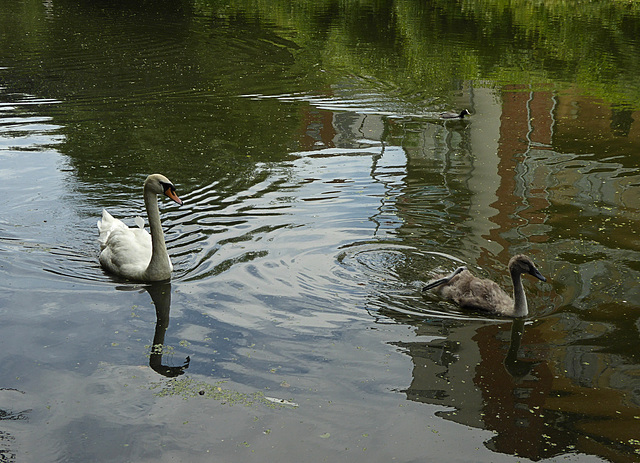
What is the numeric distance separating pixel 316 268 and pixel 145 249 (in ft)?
6.19

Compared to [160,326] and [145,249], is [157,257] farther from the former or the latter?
[160,326]

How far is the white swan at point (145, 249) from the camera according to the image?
8.33m

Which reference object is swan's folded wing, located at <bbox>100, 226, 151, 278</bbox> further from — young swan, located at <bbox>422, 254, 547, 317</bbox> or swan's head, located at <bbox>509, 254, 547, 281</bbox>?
swan's head, located at <bbox>509, 254, 547, 281</bbox>

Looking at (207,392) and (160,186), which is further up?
(160,186)

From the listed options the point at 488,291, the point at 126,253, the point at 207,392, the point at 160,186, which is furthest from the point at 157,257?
the point at 488,291

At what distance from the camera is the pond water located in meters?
5.98

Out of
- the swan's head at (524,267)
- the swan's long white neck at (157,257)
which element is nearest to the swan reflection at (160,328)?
the swan's long white neck at (157,257)

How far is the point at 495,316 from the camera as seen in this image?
768 cm

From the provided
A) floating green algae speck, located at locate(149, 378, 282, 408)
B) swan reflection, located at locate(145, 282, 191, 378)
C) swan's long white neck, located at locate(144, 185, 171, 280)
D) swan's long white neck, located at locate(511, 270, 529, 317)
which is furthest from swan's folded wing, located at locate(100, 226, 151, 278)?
swan's long white neck, located at locate(511, 270, 529, 317)

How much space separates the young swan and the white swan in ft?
9.02

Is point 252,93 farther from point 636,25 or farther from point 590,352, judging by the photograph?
point 636,25

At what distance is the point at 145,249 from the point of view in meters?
8.81

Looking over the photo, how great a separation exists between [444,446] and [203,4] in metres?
33.4

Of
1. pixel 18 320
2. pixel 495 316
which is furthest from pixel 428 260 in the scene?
pixel 18 320
